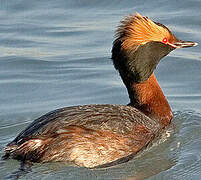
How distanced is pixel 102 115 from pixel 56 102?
2065 mm

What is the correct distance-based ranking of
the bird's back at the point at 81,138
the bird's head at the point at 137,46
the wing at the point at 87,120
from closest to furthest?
the bird's back at the point at 81,138 < the wing at the point at 87,120 < the bird's head at the point at 137,46

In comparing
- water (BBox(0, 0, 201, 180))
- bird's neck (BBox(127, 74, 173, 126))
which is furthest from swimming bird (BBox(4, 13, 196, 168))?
water (BBox(0, 0, 201, 180))

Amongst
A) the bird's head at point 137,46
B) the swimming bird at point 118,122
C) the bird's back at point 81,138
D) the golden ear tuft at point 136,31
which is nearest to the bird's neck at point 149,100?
the swimming bird at point 118,122

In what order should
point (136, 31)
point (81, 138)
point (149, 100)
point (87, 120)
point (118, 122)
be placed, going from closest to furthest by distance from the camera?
point (81, 138)
point (87, 120)
point (118, 122)
point (136, 31)
point (149, 100)

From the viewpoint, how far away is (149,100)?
925 cm

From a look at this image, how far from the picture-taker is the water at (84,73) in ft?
26.6

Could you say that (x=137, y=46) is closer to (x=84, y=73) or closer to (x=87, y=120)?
(x=87, y=120)

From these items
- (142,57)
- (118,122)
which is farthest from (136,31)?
(118,122)

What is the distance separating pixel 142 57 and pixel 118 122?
1168 mm

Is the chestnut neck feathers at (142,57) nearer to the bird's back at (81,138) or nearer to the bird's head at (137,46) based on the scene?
the bird's head at (137,46)

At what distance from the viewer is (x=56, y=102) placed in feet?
33.4

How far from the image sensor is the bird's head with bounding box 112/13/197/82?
888 centimetres

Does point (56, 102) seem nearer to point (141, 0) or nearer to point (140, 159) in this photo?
point (140, 159)

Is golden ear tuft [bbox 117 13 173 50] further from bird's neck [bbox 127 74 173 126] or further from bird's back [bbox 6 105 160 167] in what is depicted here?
bird's back [bbox 6 105 160 167]
